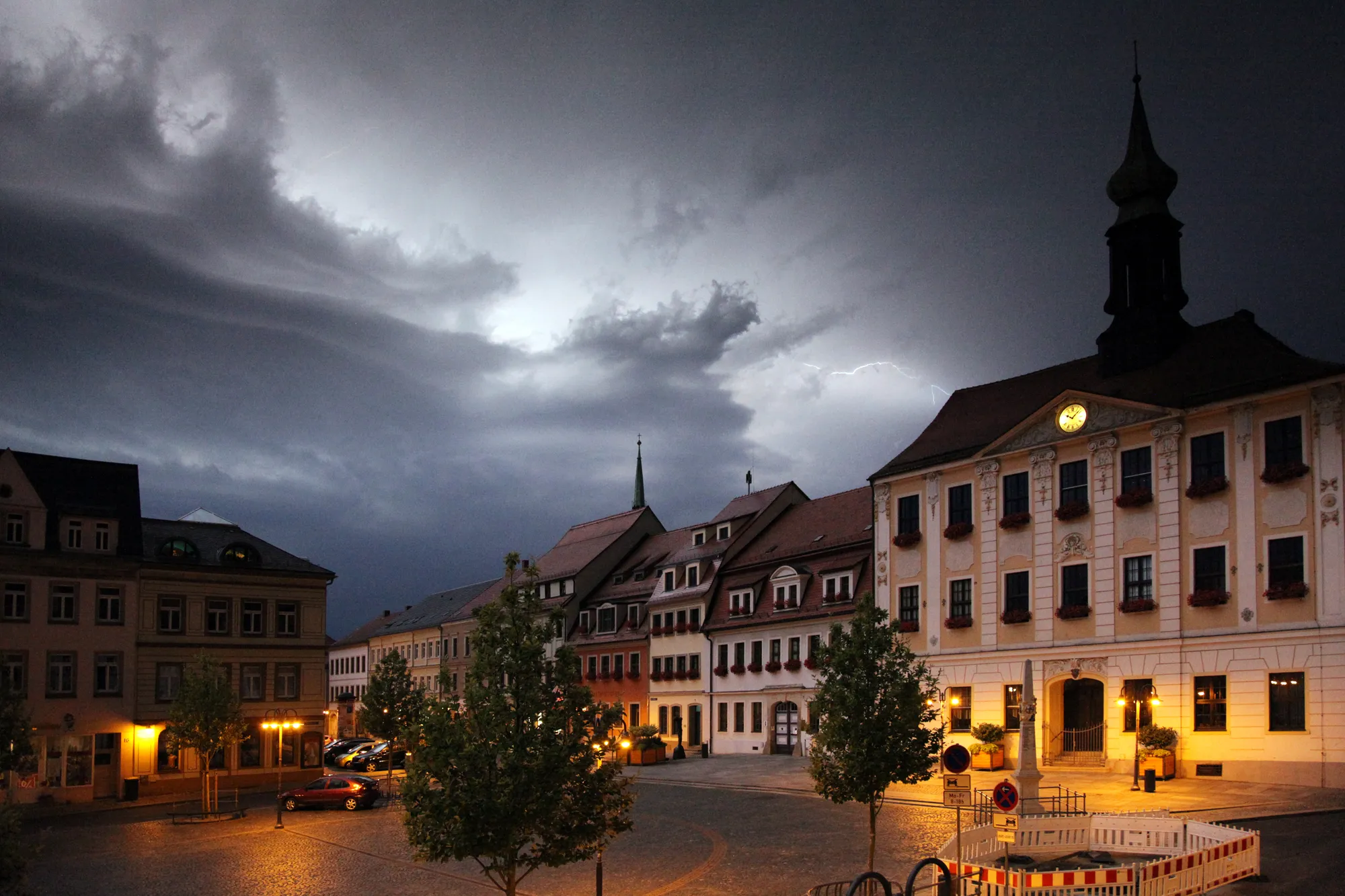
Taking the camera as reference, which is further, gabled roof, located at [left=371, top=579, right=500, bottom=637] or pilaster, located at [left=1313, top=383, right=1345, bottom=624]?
gabled roof, located at [left=371, top=579, right=500, bottom=637]

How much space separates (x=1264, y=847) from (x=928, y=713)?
7.31m

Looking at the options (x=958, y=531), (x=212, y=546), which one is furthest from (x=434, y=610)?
(x=958, y=531)

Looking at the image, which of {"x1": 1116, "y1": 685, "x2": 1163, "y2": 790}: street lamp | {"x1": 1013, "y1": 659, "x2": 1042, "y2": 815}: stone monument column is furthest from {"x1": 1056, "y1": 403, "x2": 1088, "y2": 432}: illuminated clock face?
{"x1": 1013, "y1": 659, "x2": 1042, "y2": 815}: stone monument column

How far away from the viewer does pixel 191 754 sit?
54094 millimetres

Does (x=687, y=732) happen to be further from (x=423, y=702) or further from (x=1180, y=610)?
(x=423, y=702)

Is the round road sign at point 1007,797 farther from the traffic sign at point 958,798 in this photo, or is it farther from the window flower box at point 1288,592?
the window flower box at point 1288,592

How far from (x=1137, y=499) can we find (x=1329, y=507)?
6.46 m

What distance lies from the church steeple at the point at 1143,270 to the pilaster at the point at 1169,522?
15.8 ft

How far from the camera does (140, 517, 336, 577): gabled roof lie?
5619cm

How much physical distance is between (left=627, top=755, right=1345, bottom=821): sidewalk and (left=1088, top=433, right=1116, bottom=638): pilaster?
5.41m

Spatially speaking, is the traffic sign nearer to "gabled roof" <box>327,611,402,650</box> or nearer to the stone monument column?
the stone monument column

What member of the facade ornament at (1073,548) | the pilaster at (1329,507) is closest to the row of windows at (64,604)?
the facade ornament at (1073,548)

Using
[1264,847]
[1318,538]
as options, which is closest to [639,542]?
[1318,538]

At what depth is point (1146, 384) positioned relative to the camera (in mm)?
44312
